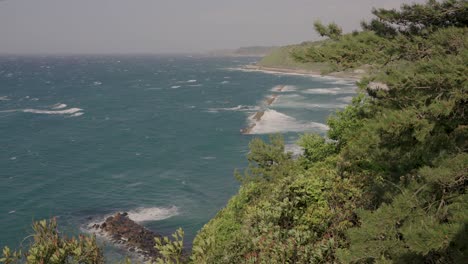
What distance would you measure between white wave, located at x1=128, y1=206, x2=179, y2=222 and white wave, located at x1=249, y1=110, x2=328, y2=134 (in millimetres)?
27123

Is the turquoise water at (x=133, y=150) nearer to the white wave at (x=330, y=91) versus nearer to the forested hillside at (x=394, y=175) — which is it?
the white wave at (x=330, y=91)

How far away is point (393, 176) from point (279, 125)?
5288cm

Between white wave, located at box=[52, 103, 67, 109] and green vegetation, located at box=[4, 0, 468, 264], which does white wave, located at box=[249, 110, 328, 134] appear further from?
green vegetation, located at box=[4, 0, 468, 264]

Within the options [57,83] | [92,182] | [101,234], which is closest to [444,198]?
[101,234]

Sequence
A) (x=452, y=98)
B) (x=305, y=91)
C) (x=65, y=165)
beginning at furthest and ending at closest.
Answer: (x=305, y=91), (x=65, y=165), (x=452, y=98)

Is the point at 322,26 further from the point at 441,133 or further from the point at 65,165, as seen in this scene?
the point at 65,165

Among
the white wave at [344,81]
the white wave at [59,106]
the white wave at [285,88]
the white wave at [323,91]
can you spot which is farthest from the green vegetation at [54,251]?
the white wave at [344,81]

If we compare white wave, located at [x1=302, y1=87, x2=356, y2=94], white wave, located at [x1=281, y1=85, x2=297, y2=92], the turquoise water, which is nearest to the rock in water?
the turquoise water

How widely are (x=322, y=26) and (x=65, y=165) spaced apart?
4609cm

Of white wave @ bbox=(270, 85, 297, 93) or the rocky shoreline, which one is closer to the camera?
the rocky shoreline

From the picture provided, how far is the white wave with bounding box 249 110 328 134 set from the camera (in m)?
64.6

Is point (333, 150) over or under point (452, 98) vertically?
under

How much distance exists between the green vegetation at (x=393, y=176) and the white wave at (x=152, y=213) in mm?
23924

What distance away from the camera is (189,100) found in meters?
99.6
